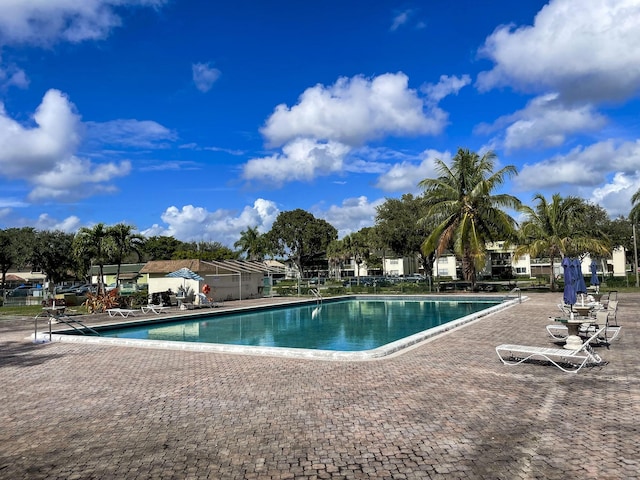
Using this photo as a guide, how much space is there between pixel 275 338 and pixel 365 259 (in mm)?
69839

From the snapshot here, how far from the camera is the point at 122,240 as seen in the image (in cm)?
3875

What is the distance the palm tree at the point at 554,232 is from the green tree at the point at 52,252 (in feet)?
161

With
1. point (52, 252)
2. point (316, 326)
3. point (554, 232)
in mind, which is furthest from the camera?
point (52, 252)

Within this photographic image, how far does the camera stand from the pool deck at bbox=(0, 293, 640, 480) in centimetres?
480

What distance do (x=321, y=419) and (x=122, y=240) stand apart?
36245 mm

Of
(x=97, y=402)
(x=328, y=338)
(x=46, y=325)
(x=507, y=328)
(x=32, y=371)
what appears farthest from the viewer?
(x=46, y=325)

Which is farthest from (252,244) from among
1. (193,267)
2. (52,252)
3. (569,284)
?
(569,284)

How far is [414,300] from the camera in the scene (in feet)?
110

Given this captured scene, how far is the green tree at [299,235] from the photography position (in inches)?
2913

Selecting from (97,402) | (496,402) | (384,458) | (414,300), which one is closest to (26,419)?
(97,402)

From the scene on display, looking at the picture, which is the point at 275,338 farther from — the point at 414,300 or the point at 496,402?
the point at 414,300

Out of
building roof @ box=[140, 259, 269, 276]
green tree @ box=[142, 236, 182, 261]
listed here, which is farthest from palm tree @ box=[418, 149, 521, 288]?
green tree @ box=[142, 236, 182, 261]

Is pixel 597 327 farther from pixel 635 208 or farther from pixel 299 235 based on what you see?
pixel 299 235

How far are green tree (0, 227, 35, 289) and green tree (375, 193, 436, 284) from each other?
41.0m
